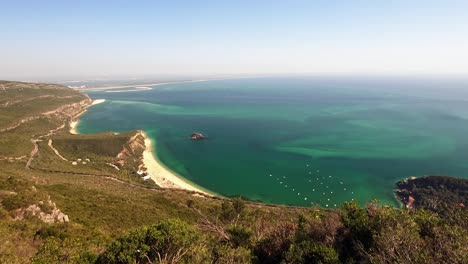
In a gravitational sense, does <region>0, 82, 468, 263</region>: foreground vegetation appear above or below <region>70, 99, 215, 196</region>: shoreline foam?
above

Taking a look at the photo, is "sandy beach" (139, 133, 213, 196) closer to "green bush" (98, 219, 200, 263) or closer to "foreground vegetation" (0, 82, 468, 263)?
"foreground vegetation" (0, 82, 468, 263)

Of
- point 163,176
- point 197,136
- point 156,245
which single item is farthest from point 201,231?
point 197,136

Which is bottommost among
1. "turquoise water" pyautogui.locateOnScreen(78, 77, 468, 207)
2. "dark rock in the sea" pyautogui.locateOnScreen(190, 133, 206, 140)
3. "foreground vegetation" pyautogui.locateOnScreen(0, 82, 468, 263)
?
"turquoise water" pyautogui.locateOnScreen(78, 77, 468, 207)

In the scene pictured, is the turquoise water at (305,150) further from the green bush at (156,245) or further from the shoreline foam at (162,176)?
the green bush at (156,245)

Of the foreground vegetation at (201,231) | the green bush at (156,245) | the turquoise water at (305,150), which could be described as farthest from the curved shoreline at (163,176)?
the green bush at (156,245)

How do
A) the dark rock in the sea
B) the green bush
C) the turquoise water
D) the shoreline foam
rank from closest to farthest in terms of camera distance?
1. the green bush
2. the shoreline foam
3. the turquoise water
4. the dark rock in the sea

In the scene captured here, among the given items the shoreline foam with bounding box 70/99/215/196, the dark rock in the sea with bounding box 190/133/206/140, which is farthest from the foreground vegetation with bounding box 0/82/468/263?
the dark rock in the sea with bounding box 190/133/206/140

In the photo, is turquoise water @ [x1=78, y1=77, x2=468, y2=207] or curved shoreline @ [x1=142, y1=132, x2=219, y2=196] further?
turquoise water @ [x1=78, y1=77, x2=468, y2=207]

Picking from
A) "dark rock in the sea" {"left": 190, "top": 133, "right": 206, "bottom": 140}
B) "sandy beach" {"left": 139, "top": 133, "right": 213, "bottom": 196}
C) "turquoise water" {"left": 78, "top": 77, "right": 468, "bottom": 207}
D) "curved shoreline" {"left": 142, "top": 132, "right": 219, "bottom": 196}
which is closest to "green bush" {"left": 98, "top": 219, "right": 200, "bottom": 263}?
"curved shoreline" {"left": 142, "top": 132, "right": 219, "bottom": 196}

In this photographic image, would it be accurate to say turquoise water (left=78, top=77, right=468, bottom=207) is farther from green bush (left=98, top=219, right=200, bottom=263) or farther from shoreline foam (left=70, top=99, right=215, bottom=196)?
green bush (left=98, top=219, right=200, bottom=263)

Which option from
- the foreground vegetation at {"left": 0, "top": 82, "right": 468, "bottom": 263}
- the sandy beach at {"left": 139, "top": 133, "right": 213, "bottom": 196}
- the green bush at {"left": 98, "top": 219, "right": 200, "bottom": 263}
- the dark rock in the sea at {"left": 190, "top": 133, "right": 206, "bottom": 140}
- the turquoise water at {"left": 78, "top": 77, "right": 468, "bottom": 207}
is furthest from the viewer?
the dark rock in the sea at {"left": 190, "top": 133, "right": 206, "bottom": 140}
